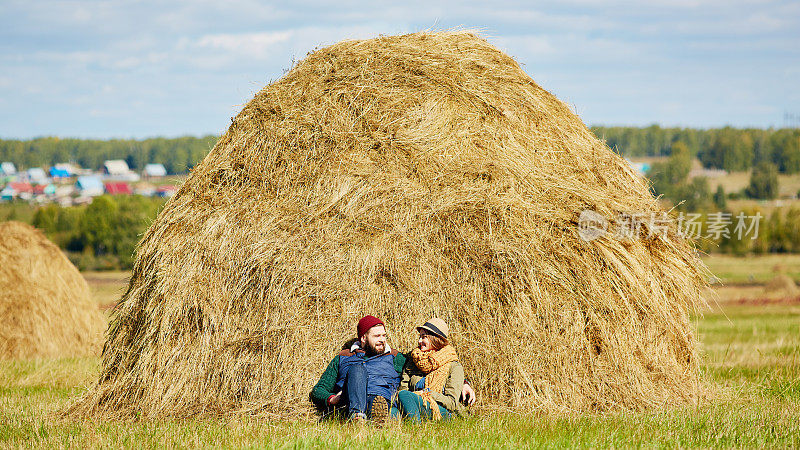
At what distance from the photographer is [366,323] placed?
7.33m

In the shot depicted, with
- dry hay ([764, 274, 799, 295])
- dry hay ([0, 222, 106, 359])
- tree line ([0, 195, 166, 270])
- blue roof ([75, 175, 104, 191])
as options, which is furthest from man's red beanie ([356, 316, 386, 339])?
blue roof ([75, 175, 104, 191])

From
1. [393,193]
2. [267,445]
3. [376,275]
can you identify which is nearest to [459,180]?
[393,193]

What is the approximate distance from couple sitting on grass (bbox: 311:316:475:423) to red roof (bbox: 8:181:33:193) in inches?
5025

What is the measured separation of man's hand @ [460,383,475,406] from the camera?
745cm

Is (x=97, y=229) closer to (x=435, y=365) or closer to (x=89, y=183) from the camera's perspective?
(x=435, y=365)

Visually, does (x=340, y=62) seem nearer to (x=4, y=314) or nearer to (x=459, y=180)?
(x=459, y=180)

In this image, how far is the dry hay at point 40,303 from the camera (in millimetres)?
14219

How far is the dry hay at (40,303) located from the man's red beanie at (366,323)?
940cm

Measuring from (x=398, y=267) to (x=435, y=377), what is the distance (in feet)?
4.10

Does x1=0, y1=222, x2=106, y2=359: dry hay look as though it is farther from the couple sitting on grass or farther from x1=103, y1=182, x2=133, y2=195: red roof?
x1=103, y1=182, x2=133, y2=195: red roof

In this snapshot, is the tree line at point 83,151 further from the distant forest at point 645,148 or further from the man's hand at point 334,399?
the man's hand at point 334,399

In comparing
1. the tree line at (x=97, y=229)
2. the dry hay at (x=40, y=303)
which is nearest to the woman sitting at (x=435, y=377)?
the dry hay at (x=40, y=303)

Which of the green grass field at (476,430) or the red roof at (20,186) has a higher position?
the red roof at (20,186)

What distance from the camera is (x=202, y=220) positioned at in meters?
8.64
